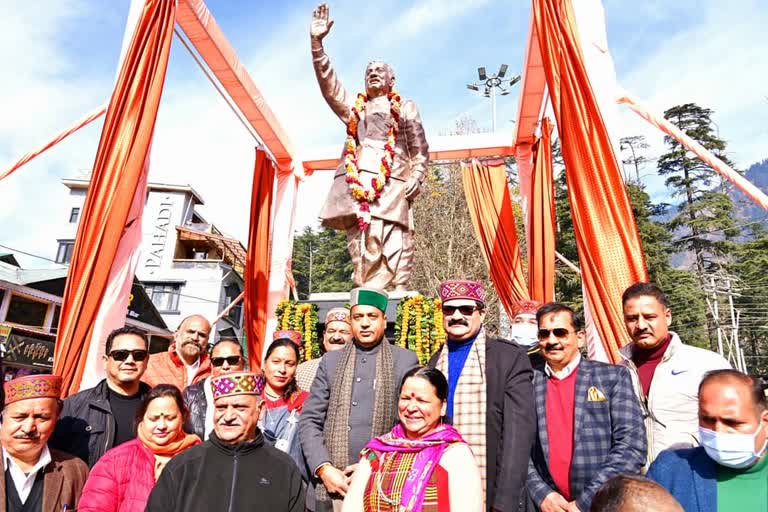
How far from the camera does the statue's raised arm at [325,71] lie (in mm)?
5070

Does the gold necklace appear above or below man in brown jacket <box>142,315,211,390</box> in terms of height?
below

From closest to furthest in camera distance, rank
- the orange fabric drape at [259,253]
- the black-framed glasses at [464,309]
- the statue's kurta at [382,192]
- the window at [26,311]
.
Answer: the black-framed glasses at [464,309] → the statue's kurta at [382,192] → the orange fabric drape at [259,253] → the window at [26,311]

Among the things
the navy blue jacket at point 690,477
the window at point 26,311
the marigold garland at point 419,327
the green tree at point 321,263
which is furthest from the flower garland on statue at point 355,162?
the green tree at point 321,263

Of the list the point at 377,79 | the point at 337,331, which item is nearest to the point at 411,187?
the point at 377,79

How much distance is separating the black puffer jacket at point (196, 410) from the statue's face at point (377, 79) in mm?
3827

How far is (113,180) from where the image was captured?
4.13 m

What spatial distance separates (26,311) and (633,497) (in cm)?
1429

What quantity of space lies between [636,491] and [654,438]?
1334mm

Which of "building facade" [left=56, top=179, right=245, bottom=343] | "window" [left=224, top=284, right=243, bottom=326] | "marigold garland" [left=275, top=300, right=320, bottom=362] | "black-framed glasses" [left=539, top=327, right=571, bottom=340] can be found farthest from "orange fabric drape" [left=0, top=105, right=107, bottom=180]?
"window" [left=224, top=284, right=243, bottom=326]

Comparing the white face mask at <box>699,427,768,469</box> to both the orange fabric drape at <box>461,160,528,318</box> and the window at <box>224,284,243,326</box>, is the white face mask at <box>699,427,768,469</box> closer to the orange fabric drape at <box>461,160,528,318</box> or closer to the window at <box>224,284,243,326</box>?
the orange fabric drape at <box>461,160,528,318</box>

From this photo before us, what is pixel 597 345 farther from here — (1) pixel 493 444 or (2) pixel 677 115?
(2) pixel 677 115

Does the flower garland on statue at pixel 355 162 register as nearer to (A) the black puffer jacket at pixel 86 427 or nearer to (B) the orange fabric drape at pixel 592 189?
(B) the orange fabric drape at pixel 592 189

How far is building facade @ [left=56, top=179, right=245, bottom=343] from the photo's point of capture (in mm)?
21781

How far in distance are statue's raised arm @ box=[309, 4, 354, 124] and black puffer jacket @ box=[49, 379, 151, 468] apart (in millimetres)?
3829
